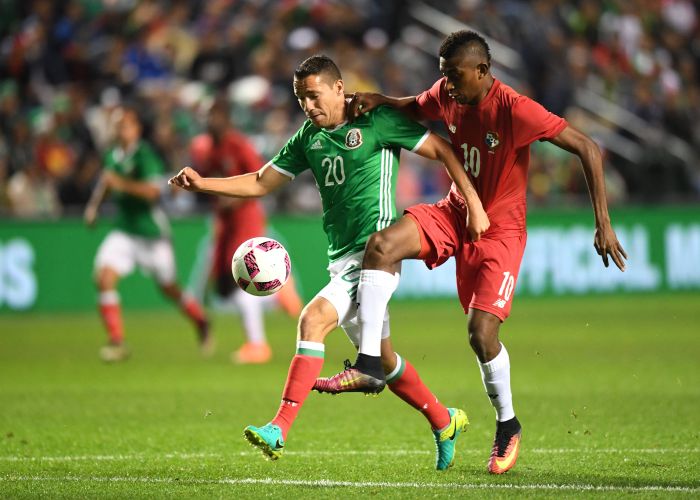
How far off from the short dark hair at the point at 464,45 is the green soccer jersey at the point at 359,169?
1.59 ft

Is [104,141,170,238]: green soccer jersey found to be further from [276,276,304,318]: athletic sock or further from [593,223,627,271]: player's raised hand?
[593,223,627,271]: player's raised hand

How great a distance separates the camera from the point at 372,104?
6.71m

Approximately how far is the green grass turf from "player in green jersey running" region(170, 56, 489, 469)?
0.52 m

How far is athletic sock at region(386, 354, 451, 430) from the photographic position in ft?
22.3

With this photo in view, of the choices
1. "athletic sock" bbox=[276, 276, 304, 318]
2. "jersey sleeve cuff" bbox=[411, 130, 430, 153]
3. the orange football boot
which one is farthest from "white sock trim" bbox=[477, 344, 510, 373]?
"athletic sock" bbox=[276, 276, 304, 318]

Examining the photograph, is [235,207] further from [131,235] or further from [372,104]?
[372,104]

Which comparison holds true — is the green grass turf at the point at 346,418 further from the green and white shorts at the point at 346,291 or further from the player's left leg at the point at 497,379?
the green and white shorts at the point at 346,291

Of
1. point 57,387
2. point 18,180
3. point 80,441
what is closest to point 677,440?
point 80,441

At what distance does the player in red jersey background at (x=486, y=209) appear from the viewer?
6.34 meters

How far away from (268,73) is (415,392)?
46.7 feet

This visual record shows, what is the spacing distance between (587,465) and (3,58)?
52.9 ft

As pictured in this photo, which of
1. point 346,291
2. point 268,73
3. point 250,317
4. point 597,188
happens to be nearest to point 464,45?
point 597,188

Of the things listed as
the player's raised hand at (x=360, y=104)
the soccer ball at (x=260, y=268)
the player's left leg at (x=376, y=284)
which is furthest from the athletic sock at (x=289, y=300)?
the player's left leg at (x=376, y=284)

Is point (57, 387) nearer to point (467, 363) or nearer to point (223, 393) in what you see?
point (223, 393)
